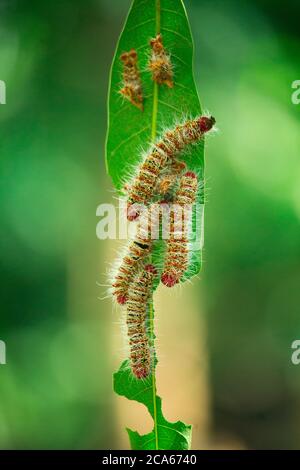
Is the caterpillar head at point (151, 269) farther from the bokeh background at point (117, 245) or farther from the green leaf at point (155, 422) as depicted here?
the bokeh background at point (117, 245)

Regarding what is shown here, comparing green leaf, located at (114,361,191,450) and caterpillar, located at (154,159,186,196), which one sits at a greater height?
caterpillar, located at (154,159,186,196)

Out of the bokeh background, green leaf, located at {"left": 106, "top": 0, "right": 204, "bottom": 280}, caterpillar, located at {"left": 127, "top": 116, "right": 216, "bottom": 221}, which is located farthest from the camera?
the bokeh background

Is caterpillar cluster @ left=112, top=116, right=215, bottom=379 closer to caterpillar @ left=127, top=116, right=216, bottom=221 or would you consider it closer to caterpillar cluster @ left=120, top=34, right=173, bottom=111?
caterpillar @ left=127, top=116, right=216, bottom=221

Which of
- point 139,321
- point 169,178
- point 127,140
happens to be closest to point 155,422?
point 139,321

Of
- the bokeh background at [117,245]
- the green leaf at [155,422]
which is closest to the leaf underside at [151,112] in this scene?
the green leaf at [155,422]

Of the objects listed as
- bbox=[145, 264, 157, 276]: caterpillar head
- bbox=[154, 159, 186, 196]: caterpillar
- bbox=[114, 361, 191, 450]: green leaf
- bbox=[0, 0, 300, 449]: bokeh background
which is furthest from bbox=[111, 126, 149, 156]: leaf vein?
bbox=[0, 0, 300, 449]: bokeh background

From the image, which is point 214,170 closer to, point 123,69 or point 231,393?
point 123,69

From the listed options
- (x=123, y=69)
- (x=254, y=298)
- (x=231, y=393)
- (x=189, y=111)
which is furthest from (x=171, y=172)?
(x=231, y=393)
